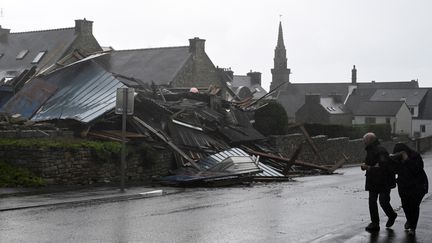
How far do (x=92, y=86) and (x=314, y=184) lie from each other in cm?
908

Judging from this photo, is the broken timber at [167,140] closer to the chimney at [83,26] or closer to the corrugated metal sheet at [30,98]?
the corrugated metal sheet at [30,98]

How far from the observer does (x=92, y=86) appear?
22812mm

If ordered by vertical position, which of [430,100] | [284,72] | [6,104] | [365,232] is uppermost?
[284,72]

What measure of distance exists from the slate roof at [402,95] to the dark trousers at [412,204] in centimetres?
A: 8414

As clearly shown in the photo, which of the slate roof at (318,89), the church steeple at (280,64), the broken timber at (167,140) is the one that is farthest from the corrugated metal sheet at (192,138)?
the church steeple at (280,64)

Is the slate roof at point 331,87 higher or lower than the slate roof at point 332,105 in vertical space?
higher

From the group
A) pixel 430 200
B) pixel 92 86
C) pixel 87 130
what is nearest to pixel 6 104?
pixel 92 86

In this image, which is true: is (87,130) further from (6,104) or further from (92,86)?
(6,104)

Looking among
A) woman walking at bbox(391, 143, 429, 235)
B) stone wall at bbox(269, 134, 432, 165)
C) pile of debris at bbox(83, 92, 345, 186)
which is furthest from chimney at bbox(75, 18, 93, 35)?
woman walking at bbox(391, 143, 429, 235)

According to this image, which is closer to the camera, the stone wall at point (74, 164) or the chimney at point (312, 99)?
the stone wall at point (74, 164)

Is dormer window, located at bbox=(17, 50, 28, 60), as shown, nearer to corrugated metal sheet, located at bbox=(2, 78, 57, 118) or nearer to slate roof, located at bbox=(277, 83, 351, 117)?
corrugated metal sheet, located at bbox=(2, 78, 57, 118)

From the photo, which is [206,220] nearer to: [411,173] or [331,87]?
[411,173]

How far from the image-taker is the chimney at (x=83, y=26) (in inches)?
1832

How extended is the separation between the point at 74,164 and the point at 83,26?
3160cm
